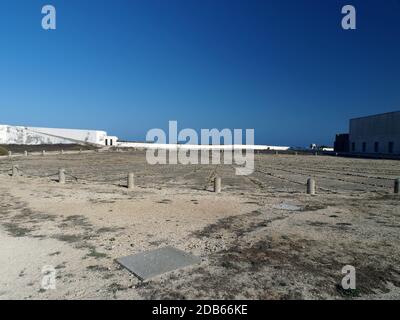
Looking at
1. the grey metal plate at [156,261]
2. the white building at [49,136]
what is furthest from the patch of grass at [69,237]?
the white building at [49,136]

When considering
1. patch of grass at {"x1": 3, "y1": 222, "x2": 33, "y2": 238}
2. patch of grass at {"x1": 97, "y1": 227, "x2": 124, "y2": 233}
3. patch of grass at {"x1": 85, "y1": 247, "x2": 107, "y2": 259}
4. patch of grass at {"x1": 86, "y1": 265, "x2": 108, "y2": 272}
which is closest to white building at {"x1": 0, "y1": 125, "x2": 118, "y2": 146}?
patch of grass at {"x1": 3, "y1": 222, "x2": 33, "y2": 238}

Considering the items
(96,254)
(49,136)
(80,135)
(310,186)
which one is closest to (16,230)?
(96,254)

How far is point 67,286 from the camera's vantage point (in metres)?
A: 3.99

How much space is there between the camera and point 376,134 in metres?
55.6

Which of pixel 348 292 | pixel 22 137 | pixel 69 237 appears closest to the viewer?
pixel 348 292

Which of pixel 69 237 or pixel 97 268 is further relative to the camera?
pixel 69 237

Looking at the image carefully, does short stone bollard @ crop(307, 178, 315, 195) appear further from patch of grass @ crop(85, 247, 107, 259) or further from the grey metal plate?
patch of grass @ crop(85, 247, 107, 259)

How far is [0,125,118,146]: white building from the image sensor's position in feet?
190

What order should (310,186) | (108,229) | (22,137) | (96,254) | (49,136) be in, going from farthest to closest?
(49,136), (22,137), (310,186), (108,229), (96,254)

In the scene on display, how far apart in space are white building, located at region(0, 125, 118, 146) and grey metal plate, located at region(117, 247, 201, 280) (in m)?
64.4

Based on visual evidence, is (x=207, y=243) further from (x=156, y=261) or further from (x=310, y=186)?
(x=310, y=186)

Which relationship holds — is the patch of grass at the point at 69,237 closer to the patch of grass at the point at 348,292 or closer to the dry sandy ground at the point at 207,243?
the dry sandy ground at the point at 207,243

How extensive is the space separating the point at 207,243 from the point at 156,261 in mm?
1311
